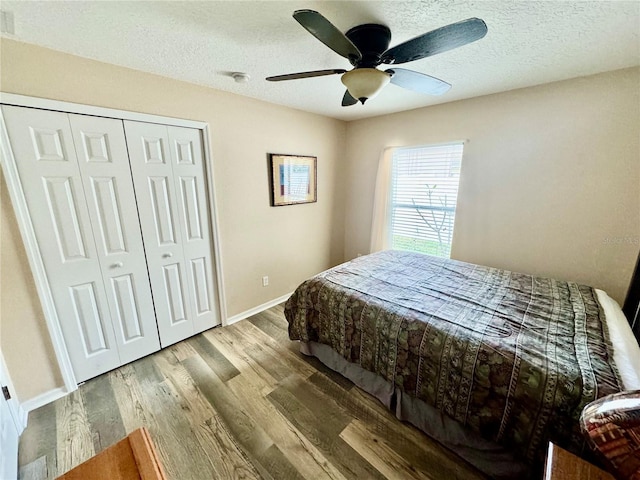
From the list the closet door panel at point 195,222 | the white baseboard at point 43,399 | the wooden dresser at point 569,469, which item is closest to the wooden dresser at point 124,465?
the wooden dresser at point 569,469

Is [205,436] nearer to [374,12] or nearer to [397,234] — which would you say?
[374,12]

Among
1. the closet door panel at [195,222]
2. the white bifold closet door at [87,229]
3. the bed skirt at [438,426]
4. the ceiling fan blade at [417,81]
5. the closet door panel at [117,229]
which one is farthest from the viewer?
the closet door panel at [195,222]

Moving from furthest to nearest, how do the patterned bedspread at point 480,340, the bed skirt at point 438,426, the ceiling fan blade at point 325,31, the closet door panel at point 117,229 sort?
the closet door panel at point 117,229, the bed skirt at point 438,426, the patterned bedspread at point 480,340, the ceiling fan blade at point 325,31

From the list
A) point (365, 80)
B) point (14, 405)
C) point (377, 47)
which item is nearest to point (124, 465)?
point (14, 405)

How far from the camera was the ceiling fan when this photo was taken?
1012mm

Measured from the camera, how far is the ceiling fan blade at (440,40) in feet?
3.24

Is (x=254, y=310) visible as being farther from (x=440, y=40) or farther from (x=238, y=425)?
(x=440, y=40)

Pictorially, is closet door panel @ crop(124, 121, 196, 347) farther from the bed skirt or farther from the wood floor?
the bed skirt

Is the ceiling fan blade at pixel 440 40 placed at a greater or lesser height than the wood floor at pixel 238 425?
greater

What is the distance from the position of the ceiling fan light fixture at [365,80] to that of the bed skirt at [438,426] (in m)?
1.82

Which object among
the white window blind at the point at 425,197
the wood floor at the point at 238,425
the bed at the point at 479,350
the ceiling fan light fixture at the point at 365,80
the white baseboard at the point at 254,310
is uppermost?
the ceiling fan light fixture at the point at 365,80

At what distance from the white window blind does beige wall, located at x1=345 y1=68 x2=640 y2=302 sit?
0.11 metres

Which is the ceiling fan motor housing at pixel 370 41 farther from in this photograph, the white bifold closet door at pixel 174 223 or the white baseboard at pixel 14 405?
the white baseboard at pixel 14 405

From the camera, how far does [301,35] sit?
4.62 ft
